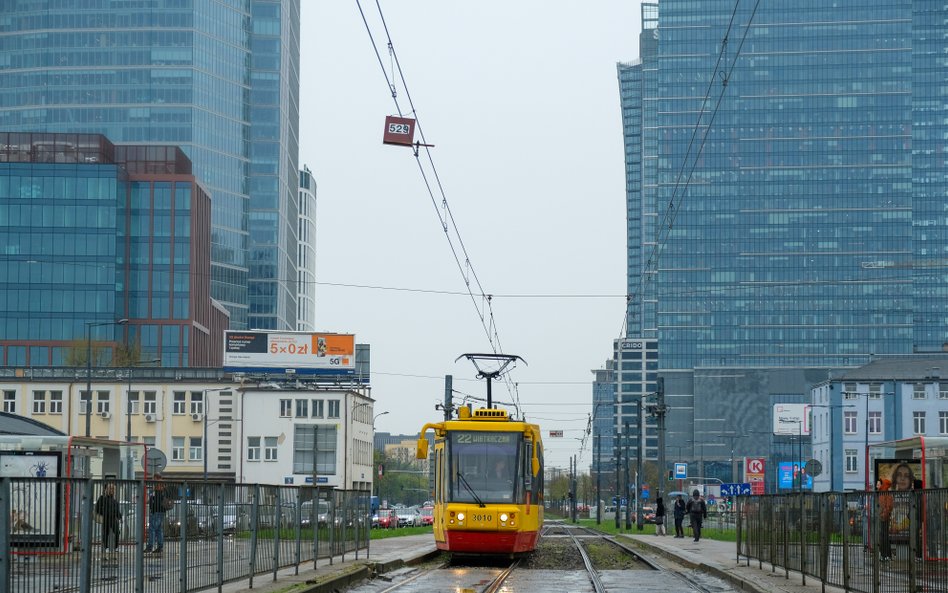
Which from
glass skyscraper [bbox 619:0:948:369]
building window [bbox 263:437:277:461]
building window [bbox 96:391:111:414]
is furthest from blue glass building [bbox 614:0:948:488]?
building window [bbox 96:391:111:414]

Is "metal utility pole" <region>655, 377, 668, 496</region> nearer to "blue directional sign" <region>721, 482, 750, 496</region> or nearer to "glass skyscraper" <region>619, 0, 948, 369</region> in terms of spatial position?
"blue directional sign" <region>721, 482, 750, 496</region>

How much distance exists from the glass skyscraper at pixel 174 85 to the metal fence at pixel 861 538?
138m

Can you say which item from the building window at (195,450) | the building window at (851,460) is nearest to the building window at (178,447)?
the building window at (195,450)

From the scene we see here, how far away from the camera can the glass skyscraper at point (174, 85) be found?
503 feet

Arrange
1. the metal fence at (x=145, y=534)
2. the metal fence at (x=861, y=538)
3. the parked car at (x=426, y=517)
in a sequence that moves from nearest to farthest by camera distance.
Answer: the metal fence at (x=145, y=534), the metal fence at (x=861, y=538), the parked car at (x=426, y=517)

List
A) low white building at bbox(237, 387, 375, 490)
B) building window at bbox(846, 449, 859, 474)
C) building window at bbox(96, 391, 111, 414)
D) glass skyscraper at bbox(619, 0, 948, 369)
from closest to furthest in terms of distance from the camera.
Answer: building window at bbox(96, 391, 111, 414)
low white building at bbox(237, 387, 375, 490)
building window at bbox(846, 449, 859, 474)
glass skyscraper at bbox(619, 0, 948, 369)

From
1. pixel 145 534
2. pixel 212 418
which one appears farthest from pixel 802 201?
pixel 145 534

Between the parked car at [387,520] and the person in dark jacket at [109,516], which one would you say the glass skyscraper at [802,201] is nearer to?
the parked car at [387,520]

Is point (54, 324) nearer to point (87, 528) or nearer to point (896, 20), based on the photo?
point (87, 528)

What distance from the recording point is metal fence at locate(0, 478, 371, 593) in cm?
1125

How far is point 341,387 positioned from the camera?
331 ft

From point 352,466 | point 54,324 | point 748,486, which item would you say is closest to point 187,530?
point 748,486

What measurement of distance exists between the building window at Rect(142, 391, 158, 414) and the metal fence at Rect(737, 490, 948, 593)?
244 feet

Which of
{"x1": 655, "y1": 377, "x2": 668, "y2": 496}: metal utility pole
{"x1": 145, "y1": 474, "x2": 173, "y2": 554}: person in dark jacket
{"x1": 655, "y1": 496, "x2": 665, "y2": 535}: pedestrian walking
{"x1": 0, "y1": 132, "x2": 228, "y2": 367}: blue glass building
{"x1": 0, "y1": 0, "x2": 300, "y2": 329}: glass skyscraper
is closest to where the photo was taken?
{"x1": 145, "y1": 474, "x2": 173, "y2": 554}: person in dark jacket
